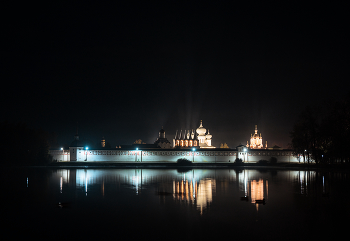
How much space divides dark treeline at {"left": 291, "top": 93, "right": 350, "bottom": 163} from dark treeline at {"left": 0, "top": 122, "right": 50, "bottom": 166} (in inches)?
1746

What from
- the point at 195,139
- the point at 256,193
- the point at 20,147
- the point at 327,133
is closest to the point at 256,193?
the point at 256,193

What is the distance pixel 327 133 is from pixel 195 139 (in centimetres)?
5220

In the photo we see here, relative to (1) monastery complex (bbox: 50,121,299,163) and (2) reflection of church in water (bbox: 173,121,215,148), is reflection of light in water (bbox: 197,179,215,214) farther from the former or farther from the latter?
(2) reflection of church in water (bbox: 173,121,215,148)

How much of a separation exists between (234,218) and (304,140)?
4167 centimetres

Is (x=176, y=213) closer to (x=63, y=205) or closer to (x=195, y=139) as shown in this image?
(x=63, y=205)

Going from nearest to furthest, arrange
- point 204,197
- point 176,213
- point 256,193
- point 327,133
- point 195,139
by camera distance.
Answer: point 176,213 → point 204,197 → point 256,193 → point 327,133 → point 195,139

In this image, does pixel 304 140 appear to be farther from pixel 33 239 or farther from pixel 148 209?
pixel 33 239

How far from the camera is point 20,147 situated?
5384cm

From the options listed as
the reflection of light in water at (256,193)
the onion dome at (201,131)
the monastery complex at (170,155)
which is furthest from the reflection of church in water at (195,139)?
the reflection of light in water at (256,193)

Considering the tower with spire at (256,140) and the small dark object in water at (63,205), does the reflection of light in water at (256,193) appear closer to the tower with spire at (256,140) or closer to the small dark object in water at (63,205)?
the small dark object in water at (63,205)

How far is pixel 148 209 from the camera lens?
17.3 m

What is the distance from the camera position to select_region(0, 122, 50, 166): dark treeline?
172 feet

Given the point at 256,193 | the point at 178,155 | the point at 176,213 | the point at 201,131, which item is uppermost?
the point at 201,131

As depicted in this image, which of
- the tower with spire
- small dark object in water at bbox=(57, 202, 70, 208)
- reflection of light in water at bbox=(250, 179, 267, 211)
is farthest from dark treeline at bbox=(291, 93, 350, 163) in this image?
the tower with spire
